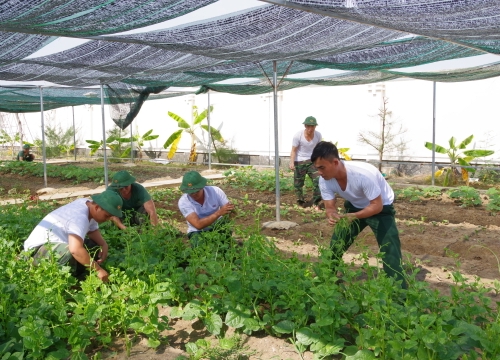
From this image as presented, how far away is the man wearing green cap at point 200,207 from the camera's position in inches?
183

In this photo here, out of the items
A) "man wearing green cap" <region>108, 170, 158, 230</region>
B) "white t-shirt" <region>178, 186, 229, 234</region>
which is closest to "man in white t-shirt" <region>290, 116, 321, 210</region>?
"man wearing green cap" <region>108, 170, 158, 230</region>

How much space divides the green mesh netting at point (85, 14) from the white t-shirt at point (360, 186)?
175 cm

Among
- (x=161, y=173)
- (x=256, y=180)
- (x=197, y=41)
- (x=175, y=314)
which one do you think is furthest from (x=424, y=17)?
(x=161, y=173)

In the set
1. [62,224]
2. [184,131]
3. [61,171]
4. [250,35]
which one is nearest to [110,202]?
[62,224]

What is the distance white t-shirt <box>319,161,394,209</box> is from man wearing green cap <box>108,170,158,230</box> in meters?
2.03

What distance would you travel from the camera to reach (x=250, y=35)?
5355 millimetres

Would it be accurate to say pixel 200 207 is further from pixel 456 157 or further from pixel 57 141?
pixel 57 141

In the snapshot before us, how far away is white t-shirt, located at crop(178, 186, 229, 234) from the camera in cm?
489

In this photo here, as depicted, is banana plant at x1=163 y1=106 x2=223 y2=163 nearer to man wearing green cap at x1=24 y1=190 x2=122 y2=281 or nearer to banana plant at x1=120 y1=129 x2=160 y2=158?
banana plant at x1=120 y1=129 x2=160 y2=158

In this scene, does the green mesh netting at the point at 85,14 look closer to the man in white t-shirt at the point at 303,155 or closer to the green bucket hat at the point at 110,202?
the green bucket hat at the point at 110,202

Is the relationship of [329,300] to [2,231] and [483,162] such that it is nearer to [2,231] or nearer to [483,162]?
[2,231]

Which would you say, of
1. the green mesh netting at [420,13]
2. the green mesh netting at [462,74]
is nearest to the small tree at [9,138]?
the green mesh netting at [462,74]

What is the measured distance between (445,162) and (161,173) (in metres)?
7.43

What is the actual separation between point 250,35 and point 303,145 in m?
3.38
